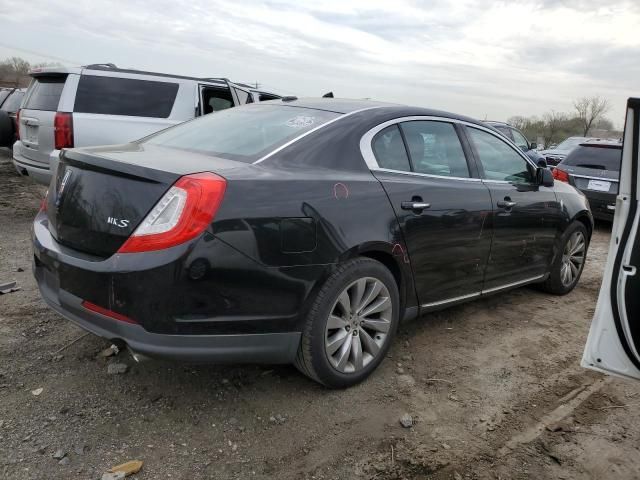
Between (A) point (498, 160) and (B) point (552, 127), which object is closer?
(A) point (498, 160)

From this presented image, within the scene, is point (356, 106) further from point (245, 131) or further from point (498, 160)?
point (498, 160)

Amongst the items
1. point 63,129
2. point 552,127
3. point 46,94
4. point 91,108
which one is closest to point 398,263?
point 63,129

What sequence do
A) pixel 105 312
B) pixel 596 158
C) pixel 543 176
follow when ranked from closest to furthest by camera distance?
pixel 105 312 < pixel 543 176 < pixel 596 158

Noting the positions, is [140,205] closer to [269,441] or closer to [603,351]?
[269,441]

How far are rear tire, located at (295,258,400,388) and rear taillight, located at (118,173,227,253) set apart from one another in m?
0.76

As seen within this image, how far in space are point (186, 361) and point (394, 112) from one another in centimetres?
204

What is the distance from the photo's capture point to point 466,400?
10.4ft

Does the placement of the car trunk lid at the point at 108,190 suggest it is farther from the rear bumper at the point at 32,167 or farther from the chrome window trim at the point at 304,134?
the rear bumper at the point at 32,167

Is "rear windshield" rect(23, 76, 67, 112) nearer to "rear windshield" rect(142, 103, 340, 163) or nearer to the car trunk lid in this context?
"rear windshield" rect(142, 103, 340, 163)

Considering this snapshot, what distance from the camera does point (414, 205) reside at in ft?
10.9

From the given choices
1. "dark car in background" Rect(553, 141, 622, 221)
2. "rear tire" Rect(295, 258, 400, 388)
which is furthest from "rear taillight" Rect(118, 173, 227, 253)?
"dark car in background" Rect(553, 141, 622, 221)

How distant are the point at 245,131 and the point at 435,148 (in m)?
1.33

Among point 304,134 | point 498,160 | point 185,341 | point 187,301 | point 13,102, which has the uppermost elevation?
point 304,134

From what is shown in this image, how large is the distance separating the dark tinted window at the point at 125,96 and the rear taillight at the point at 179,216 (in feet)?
15.8
